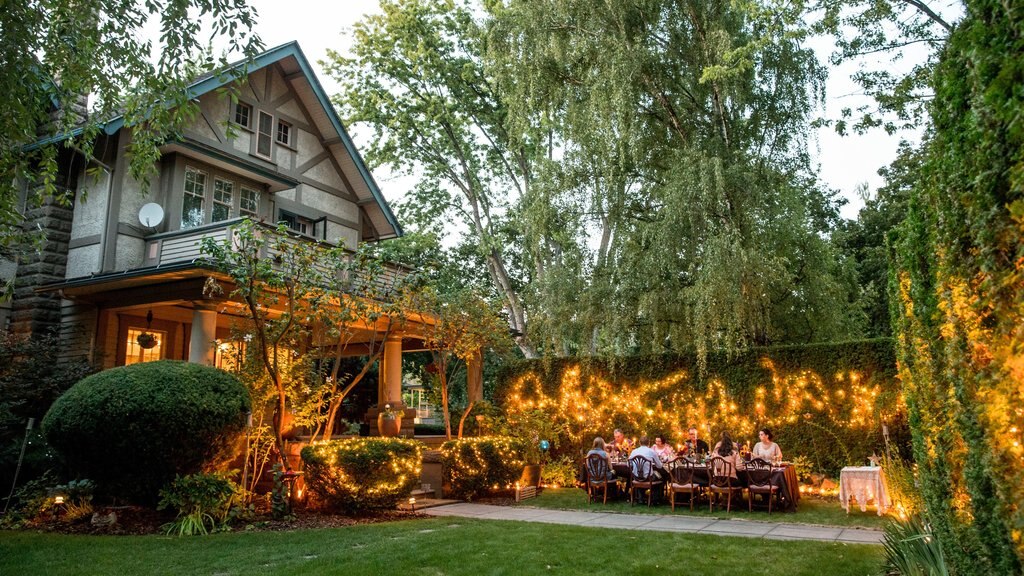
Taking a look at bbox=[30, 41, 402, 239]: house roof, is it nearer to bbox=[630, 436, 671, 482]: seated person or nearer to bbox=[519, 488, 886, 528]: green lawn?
bbox=[519, 488, 886, 528]: green lawn

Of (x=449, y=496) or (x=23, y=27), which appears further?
(x=449, y=496)

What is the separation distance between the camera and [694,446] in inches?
493

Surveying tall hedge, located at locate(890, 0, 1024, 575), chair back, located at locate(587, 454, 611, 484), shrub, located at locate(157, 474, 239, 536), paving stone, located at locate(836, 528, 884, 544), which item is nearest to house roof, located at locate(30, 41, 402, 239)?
shrub, located at locate(157, 474, 239, 536)

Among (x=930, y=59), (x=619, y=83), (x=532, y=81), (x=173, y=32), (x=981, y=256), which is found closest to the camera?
(x=981, y=256)

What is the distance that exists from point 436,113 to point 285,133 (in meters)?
5.24

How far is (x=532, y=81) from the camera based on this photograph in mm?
14164

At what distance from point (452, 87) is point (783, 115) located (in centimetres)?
1144

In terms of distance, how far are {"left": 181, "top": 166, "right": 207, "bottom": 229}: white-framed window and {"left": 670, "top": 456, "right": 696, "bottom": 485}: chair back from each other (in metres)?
11.3

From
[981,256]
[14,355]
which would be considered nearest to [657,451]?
[981,256]

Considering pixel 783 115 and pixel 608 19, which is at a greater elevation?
pixel 608 19

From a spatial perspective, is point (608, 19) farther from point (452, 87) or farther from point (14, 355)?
point (14, 355)

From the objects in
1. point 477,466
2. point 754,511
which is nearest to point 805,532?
point 754,511

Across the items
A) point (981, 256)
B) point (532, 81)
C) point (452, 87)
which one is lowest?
point (981, 256)

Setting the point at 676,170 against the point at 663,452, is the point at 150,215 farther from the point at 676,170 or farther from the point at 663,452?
the point at 663,452
